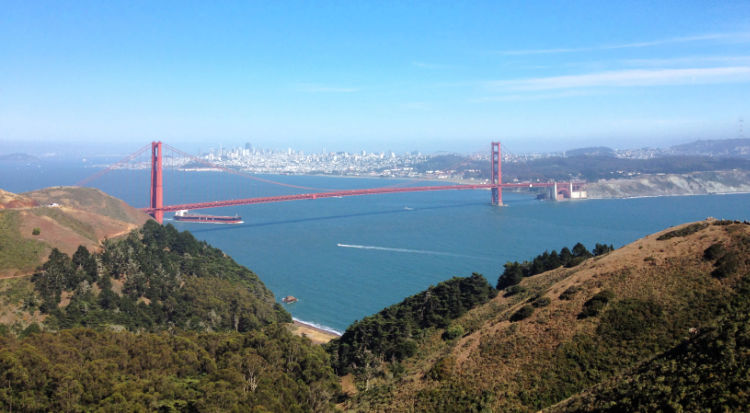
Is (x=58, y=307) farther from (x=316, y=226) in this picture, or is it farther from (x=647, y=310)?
(x=316, y=226)

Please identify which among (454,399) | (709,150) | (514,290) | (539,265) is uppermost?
(709,150)

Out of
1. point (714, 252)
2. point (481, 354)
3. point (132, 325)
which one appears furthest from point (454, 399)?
point (132, 325)

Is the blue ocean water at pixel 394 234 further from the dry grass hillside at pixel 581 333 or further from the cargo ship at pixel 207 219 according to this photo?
the dry grass hillside at pixel 581 333

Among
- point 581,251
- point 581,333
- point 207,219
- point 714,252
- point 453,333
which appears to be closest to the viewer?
point 581,333

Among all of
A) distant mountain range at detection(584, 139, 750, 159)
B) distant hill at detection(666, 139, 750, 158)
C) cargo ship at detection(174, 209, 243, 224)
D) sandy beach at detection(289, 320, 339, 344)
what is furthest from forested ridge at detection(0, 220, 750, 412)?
distant hill at detection(666, 139, 750, 158)

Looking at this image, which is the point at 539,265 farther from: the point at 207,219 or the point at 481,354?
the point at 207,219
